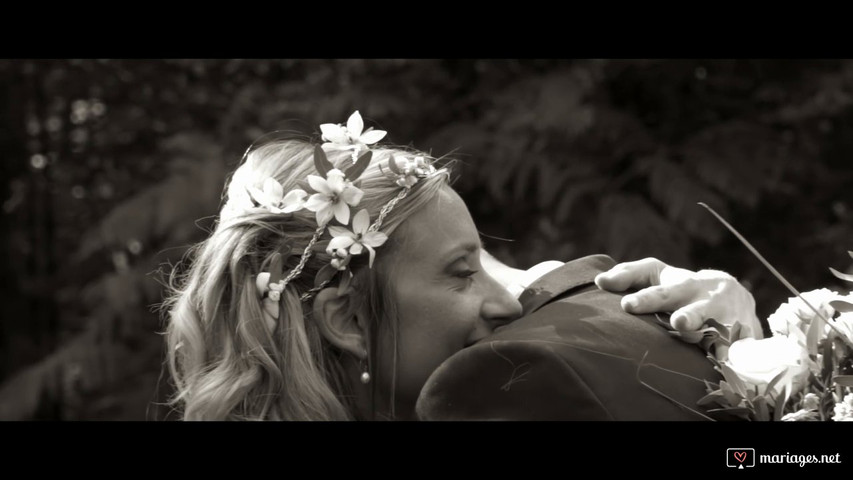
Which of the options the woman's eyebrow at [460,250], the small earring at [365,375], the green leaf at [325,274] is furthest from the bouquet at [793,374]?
the green leaf at [325,274]

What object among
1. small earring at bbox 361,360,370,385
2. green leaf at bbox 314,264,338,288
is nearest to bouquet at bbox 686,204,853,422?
small earring at bbox 361,360,370,385

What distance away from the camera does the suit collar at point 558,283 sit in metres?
2.41

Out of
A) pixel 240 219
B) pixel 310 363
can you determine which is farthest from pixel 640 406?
pixel 240 219

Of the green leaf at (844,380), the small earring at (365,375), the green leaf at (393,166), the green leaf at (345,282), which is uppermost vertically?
the green leaf at (393,166)

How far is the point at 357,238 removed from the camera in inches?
91.0

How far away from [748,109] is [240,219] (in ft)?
16.4

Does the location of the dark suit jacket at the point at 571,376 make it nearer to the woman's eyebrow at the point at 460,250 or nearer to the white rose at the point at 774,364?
the white rose at the point at 774,364

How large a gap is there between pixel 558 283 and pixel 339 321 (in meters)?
0.59

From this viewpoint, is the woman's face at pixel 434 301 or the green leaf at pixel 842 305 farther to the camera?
the woman's face at pixel 434 301

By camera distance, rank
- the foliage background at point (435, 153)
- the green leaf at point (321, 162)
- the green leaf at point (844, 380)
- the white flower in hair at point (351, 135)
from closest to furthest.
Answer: the green leaf at point (844, 380), the green leaf at point (321, 162), the white flower in hair at point (351, 135), the foliage background at point (435, 153)

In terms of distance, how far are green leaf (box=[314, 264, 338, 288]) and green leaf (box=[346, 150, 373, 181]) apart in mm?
244

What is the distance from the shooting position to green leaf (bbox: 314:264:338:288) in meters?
2.34

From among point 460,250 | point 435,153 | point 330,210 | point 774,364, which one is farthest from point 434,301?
point 435,153

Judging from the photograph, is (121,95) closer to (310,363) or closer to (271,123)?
(271,123)
